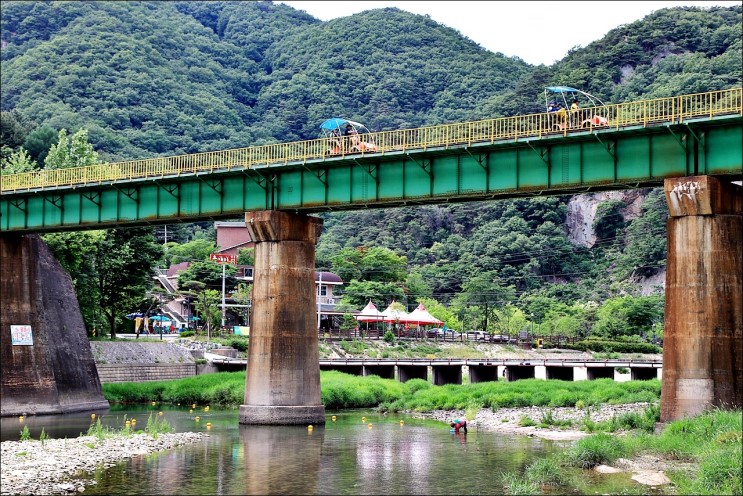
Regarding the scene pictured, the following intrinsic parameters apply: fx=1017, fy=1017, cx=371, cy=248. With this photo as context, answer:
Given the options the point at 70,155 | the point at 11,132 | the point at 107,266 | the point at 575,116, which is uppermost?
the point at 11,132

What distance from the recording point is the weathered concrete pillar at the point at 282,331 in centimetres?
6206

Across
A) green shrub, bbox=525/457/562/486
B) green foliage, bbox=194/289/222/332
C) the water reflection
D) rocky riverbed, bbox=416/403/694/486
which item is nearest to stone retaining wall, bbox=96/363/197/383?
green foliage, bbox=194/289/222/332

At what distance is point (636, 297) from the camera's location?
473 feet

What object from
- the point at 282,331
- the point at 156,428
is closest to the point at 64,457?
the point at 156,428

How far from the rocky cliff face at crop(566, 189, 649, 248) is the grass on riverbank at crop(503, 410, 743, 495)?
432 ft

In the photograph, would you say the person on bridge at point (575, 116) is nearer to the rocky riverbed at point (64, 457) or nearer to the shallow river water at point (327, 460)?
the shallow river water at point (327, 460)

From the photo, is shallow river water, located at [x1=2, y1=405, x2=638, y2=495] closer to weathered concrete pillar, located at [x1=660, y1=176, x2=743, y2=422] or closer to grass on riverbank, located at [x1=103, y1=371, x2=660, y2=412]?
weathered concrete pillar, located at [x1=660, y1=176, x2=743, y2=422]

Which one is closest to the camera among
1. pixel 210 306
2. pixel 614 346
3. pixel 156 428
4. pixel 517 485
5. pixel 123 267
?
pixel 517 485

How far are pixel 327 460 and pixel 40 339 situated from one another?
35.9 meters

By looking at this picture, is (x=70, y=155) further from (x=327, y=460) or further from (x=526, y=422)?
(x=327, y=460)

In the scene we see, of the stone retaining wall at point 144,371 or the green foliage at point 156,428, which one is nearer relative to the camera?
the green foliage at point 156,428

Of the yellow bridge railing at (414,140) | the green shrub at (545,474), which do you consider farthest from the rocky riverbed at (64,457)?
the yellow bridge railing at (414,140)

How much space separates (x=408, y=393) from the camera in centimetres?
8031

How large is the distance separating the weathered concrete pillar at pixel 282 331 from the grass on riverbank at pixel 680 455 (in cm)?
2177
